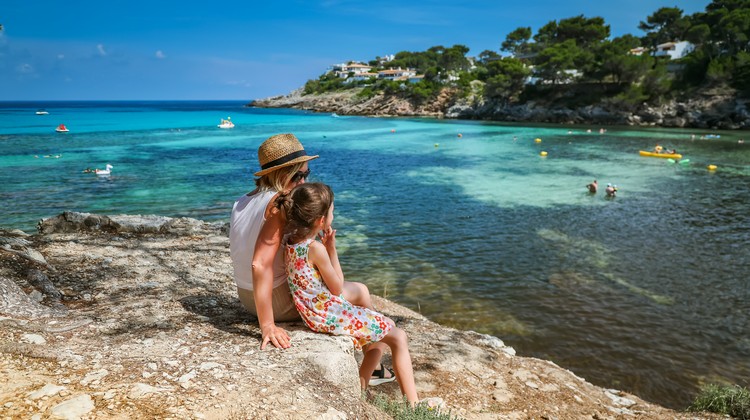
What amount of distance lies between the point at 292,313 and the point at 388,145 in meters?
43.0

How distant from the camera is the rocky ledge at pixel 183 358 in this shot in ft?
9.30

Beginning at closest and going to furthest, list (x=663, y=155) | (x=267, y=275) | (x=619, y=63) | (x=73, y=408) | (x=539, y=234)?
(x=73, y=408)
(x=267, y=275)
(x=539, y=234)
(x=663, y=155)
(x=619, y=63)

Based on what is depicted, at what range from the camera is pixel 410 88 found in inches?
4183

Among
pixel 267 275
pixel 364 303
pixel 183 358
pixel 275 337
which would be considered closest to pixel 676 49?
pixel 364 303

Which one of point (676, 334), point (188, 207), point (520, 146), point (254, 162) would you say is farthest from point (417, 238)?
point (520, 146)

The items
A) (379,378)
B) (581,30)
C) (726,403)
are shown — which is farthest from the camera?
(581,30)

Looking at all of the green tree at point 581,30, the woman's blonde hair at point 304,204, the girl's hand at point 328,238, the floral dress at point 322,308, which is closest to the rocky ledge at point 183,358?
the floral dress at point 322,308

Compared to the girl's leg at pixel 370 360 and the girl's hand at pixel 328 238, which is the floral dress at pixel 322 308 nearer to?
the girl's hand at pixel 328 238

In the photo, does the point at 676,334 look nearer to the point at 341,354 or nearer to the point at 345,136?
the point at 341,354

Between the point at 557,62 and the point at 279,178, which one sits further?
the point at 557,62

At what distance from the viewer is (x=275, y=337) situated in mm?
3588

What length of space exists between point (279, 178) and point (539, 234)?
1331 cm

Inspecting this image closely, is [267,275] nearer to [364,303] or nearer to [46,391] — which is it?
[364,303]

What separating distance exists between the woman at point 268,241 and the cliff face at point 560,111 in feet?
232
